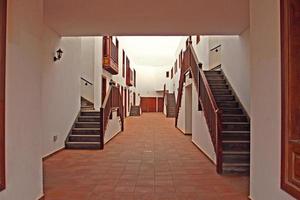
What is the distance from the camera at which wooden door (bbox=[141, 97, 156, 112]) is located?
35978 millimetres

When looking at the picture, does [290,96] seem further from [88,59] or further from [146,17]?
[88,59]

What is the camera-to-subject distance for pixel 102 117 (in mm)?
8688

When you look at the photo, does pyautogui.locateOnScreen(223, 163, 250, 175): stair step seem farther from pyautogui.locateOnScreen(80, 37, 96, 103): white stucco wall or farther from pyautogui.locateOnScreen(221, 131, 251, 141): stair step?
pyautogui.locateOnScreen(80, 37, 96, 103): white stucco wall

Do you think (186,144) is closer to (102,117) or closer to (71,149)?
(102,117)

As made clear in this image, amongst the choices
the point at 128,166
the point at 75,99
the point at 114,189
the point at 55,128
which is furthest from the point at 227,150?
the point at 75,99

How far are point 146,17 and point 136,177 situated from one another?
301 cm

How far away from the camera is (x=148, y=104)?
36125 mm

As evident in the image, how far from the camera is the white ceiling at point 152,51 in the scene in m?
30.5

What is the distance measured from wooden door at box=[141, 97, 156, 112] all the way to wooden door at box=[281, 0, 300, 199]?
33.2 metres

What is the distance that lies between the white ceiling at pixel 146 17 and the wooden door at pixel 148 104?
2851 cm

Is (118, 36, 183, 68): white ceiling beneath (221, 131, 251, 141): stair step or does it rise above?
above

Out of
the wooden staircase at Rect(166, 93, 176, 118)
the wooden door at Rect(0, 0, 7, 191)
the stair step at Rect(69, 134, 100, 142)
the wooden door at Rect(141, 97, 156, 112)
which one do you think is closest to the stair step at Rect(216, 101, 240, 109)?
the stair step at Rect(69, 134, 100, 142)

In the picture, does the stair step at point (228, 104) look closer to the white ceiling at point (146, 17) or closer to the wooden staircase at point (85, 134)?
the white ceiling at point (146, 17)

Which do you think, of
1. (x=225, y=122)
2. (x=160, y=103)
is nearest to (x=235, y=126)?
(x=225, y=122)
